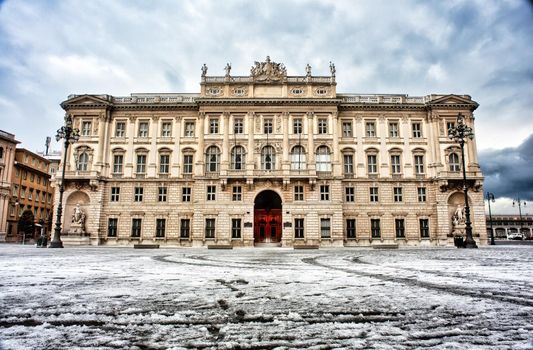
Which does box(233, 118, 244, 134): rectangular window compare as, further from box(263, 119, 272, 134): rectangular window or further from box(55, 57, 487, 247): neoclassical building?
box(263, 119, 272, 134): rectangular window

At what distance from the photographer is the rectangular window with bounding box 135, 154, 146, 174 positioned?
3781 cm

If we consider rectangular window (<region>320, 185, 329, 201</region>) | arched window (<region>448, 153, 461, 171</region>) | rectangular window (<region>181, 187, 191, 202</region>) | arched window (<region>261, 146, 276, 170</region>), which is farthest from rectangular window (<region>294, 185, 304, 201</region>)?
arched window (<region>448, 153, 461, 171</region>)

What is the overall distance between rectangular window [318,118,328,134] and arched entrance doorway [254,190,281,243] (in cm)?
845

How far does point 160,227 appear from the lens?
3681 cm

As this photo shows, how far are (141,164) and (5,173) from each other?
26489mm

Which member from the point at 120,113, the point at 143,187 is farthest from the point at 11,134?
the point at 143,187

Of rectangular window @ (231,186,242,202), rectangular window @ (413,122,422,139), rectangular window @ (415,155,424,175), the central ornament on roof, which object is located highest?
the central ornament on roof

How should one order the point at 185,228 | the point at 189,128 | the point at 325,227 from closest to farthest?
the point at 325,227, the point at 185,228, the point at 189,128

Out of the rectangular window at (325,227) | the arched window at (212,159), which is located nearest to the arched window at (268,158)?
the arched window at (212,159)

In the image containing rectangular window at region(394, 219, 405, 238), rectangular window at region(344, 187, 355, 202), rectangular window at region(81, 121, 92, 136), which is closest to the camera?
rectangular window at region(394, 219, 405, 238)

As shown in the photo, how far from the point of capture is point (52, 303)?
411cm

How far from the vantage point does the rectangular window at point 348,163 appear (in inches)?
1465

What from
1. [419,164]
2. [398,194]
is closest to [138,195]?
[398,194]

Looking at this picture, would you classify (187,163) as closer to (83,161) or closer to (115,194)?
(115,194)
